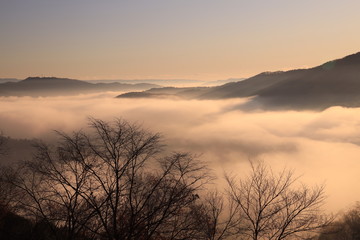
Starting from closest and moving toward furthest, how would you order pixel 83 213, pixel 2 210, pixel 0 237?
pixel 83 213
pixel 2 210
pixel 0 237

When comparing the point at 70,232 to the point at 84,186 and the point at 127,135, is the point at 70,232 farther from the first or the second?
the point at 127,135

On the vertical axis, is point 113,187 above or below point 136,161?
below

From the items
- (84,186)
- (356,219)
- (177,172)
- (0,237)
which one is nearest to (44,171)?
(84,186)

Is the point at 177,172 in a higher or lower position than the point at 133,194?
higher

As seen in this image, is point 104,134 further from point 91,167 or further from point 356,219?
point 356,219

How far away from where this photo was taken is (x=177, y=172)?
13.6 meters

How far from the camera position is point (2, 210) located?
2131 centimetres

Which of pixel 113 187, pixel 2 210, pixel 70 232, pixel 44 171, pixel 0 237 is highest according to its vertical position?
pixel 44 171

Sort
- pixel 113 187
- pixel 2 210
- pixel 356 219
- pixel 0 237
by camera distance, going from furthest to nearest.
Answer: pixel 356 219
pixel 0 237
pixel 2 210
pixel 113 187

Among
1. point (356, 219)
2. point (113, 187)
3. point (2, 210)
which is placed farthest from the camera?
point (356, 219)

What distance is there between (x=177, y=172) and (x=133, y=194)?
305 cm

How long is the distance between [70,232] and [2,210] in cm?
1157

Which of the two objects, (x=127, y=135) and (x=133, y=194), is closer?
(x=127, y=135)

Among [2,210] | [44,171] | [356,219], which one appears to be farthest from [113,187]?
[356,219]
